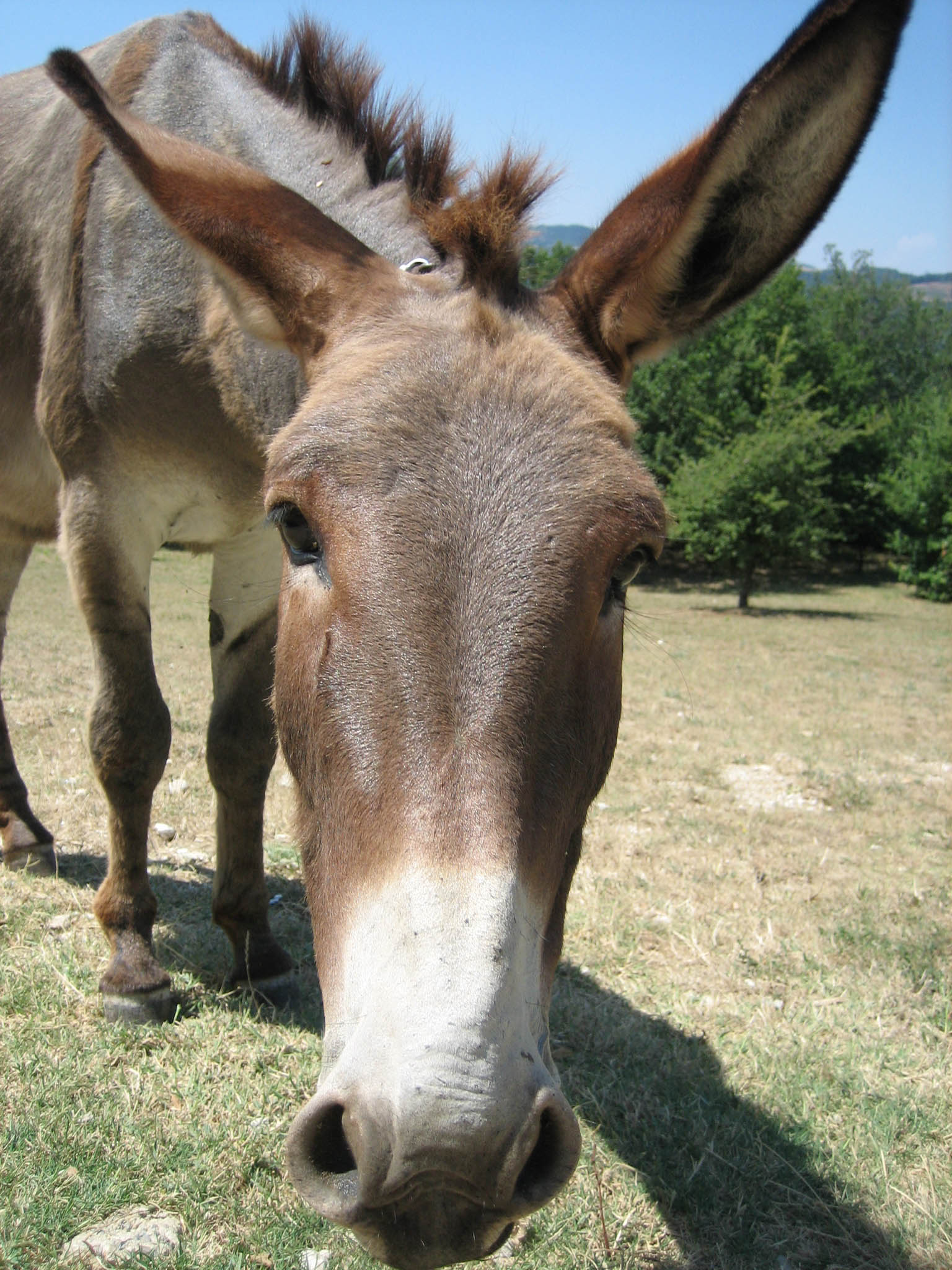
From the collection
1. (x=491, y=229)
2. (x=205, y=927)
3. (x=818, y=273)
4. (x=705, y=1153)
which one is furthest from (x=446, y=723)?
(x=818, y=273)

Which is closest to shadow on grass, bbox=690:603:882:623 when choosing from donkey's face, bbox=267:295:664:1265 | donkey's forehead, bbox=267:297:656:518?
donkey's forehead, bbox=267:297:656:518

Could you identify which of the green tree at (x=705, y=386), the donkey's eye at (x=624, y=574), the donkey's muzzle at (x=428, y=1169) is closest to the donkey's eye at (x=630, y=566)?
the donkey's eye at (x=624, y=574)

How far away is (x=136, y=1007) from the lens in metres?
3.35

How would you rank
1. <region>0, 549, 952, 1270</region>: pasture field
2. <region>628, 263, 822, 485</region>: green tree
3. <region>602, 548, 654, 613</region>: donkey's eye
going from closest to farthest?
<region>602, 548, 654, 613</region>: donkey's eye → <region>0, 549, 952, 1270</region>: pasture field → <region>628, 263, 822, 485</region>: green tree

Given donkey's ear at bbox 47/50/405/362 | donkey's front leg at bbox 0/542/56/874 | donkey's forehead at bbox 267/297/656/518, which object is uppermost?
donkey's ear at bbox 47/50/405/362

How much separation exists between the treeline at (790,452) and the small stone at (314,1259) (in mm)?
15826

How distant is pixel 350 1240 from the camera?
94.3 inches

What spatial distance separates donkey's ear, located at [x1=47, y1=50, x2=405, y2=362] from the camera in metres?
2.32

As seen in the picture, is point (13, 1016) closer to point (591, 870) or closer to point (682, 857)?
point (591, 870)

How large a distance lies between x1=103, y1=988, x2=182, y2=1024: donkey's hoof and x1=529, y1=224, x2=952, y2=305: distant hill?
287 centimetres

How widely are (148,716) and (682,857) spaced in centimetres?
334

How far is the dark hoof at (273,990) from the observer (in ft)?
11.9

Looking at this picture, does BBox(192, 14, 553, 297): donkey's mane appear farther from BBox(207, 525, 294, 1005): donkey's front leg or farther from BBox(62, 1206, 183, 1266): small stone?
BBox(62, 1206, 183, 1266): small stone

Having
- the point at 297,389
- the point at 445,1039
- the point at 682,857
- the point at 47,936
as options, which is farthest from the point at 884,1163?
the point at 47,936
